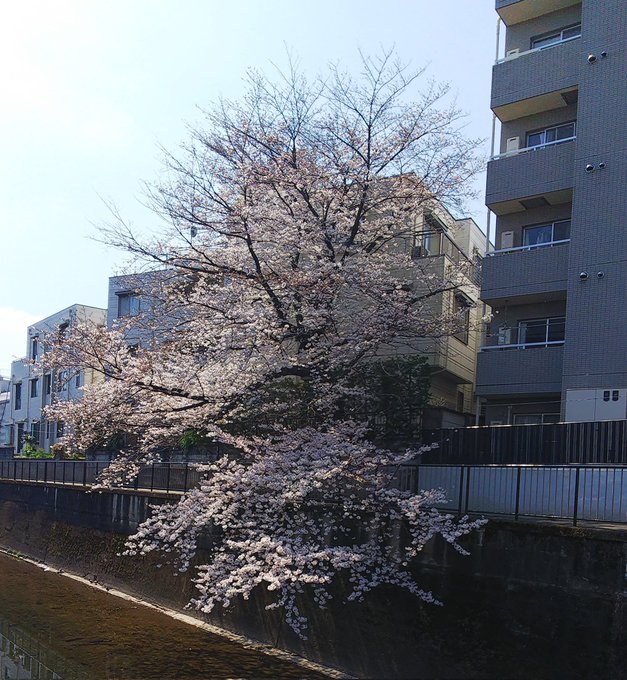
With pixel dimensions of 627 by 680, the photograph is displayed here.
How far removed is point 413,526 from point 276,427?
3.25 meters

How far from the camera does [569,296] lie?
16750 mm

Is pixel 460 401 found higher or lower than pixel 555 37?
lower

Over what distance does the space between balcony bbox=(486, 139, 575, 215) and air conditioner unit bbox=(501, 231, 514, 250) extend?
0.61m

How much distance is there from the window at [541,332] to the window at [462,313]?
4.78ft

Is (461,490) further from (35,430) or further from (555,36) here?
(35,430)

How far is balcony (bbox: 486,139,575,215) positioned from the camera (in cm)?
1770

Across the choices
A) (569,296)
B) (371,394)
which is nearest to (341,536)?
(371,394)

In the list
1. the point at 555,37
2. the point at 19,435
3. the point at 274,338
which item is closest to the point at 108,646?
the point at 274,338

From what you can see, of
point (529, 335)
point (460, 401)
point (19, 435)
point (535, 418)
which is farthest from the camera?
point (19, 435)

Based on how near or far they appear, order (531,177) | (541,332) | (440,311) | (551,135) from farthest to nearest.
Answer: (551,135)
(541,332)
(531,177)
(440,311)

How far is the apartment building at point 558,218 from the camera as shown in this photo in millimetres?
16125

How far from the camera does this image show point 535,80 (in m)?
18.5

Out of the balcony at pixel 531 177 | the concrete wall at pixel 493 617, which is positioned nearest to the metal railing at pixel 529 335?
the balcony at pixel 531 177

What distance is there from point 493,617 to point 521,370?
9.01 metres
